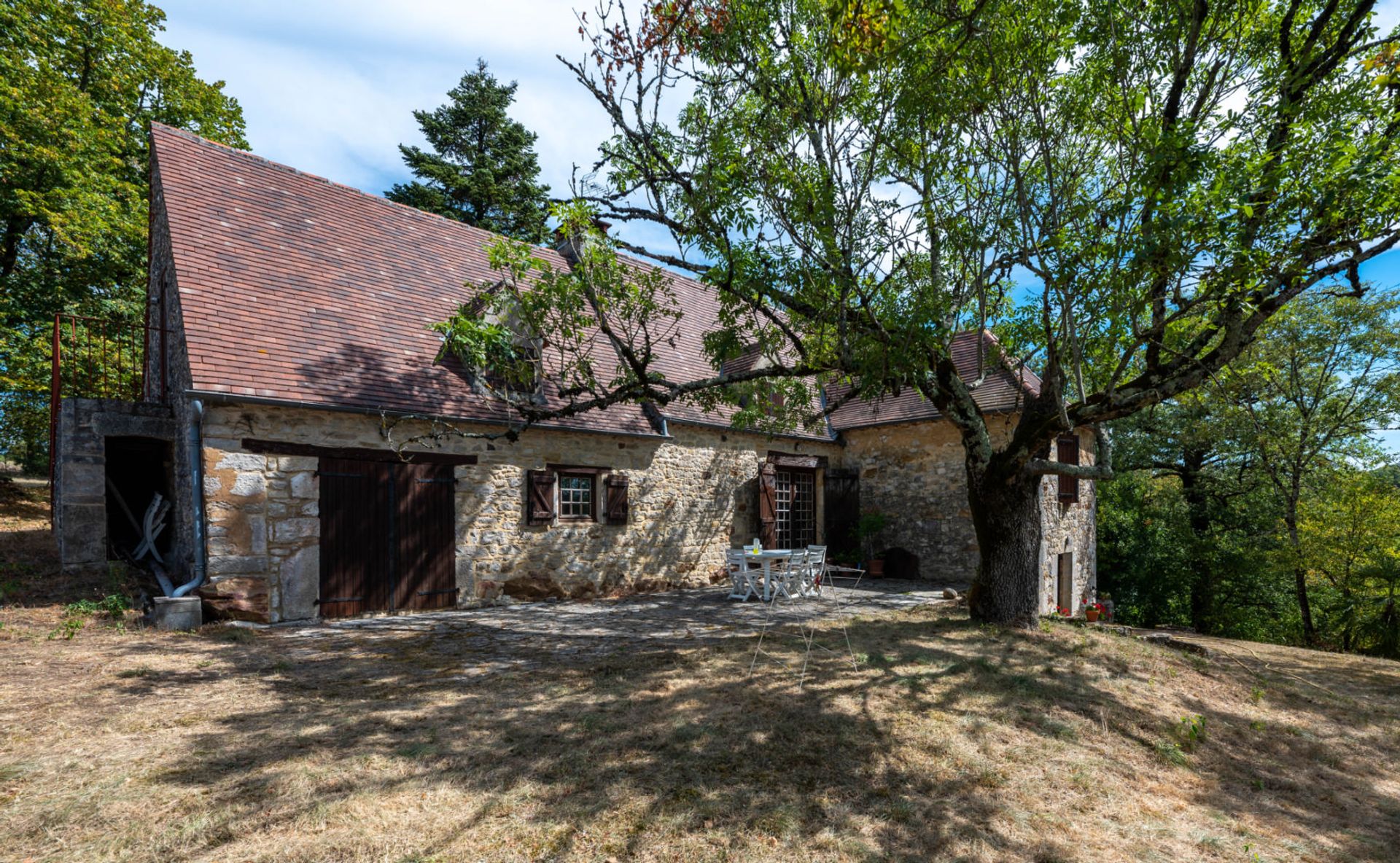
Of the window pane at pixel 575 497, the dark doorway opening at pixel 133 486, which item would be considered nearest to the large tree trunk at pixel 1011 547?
the window pane at pixel 575 497

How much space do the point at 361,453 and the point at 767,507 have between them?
7.66 metres

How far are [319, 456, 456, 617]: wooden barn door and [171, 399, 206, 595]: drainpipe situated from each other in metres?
1.26

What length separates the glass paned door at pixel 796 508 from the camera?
46.7 feet

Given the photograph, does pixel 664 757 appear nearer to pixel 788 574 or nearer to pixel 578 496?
pixel 788 574

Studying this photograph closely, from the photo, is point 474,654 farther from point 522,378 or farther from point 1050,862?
point 1050,862

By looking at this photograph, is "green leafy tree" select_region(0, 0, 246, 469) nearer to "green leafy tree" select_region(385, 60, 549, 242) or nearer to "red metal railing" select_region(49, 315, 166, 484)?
"red metal railing" select_region(49, 315, 166, 484)

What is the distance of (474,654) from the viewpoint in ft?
22.0

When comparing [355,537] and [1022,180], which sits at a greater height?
[1022,180]

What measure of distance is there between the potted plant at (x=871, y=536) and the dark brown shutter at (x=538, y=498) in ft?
23.4

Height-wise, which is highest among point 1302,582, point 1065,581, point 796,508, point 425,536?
point 796,508

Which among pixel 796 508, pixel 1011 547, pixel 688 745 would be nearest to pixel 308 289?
pixel 688 745

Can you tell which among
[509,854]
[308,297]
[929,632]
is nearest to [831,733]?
[509,854]

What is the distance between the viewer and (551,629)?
26.4ft

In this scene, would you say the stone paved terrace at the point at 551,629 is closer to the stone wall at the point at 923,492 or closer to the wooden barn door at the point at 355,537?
the wooden barn door at the point at 355,537
